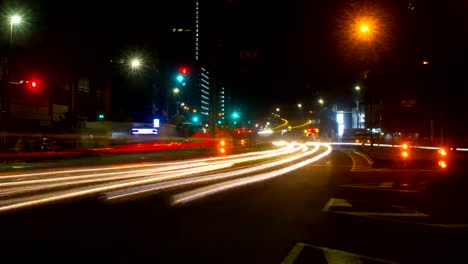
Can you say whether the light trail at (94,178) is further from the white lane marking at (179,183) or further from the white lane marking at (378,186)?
the white lane marking at (378,186)

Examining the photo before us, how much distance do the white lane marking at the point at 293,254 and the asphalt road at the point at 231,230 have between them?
0.05 feet

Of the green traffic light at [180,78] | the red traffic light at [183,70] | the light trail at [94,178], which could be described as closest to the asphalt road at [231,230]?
the light trail at [94,178]

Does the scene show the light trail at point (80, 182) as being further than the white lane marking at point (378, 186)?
No

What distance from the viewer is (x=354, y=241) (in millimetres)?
8109

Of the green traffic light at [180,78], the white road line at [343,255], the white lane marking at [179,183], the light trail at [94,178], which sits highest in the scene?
the green traffic light at [180,78]

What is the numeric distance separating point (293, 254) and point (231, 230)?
→ 2.02 metres

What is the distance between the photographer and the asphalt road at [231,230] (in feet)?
23.6

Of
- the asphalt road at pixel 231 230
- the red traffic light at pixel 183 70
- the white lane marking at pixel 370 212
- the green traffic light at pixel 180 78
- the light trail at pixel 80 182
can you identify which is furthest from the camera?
the green traffic light at pixel 180 78

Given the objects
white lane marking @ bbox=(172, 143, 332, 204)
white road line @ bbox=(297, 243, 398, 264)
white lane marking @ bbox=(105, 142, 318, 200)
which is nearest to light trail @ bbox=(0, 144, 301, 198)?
white lane marking @ bbox=(105, 142, 318, 200)

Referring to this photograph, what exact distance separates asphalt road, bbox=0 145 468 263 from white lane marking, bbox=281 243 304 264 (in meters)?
0.02

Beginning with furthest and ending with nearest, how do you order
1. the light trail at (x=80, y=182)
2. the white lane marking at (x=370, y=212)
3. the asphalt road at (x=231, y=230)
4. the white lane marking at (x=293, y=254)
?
the light trail at (x=80, y=182) < the white lane marking at (x=370, y=212) < the asphalt road at (x=231, y=230) < the white lane marking at (x=293, y=254)

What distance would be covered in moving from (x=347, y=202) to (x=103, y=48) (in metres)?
56.0

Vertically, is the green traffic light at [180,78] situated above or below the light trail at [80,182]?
above

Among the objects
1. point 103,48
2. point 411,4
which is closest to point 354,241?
point 411,4
